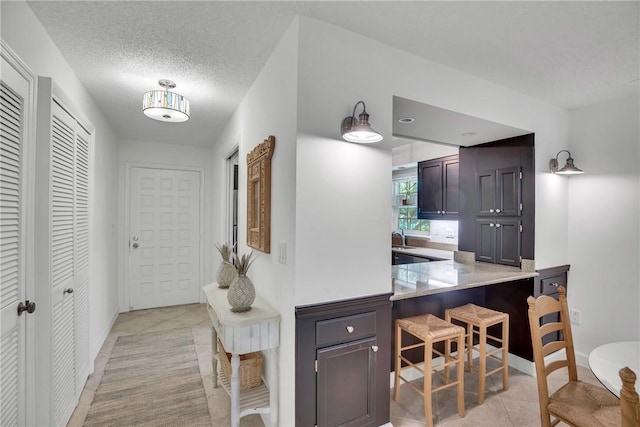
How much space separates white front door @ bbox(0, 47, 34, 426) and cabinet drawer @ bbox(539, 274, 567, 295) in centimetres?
370

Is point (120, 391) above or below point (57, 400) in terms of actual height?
below

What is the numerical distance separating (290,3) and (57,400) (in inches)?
106

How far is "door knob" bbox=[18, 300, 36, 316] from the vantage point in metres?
1.53

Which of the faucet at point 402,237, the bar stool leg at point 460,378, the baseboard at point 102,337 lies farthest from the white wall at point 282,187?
the faucet at point 402,237

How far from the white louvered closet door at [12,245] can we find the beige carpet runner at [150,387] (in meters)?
0.73

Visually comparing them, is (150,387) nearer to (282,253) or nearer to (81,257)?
(81,257)

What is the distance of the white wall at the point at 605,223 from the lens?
2.68 m

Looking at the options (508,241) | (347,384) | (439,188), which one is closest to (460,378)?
(347,384)

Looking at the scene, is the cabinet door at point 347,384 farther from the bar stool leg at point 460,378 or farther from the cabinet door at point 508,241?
the cabinet door at point 508,241

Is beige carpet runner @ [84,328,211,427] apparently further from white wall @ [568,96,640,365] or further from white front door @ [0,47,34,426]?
white wall @ [568,96,640,365]

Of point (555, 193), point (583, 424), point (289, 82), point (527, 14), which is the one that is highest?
point (527, 14)

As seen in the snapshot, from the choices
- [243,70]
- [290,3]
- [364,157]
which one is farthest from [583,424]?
[243,70]

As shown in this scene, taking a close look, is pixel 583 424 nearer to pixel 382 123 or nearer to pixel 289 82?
pixel 382 123

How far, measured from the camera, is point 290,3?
1574 mm
